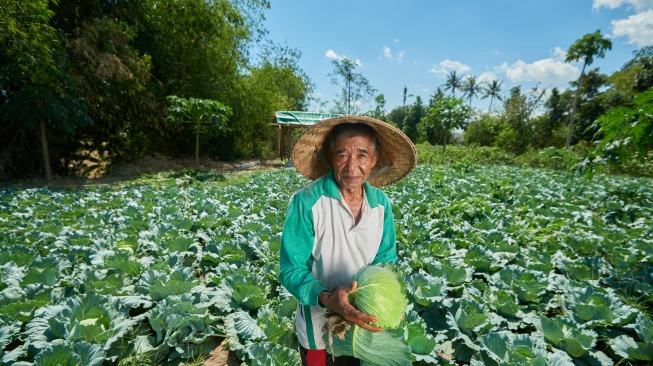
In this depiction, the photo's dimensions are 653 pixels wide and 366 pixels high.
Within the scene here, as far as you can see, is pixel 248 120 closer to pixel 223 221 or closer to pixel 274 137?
pixel 274 137

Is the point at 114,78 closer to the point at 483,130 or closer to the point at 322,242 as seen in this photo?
the point at 322,242

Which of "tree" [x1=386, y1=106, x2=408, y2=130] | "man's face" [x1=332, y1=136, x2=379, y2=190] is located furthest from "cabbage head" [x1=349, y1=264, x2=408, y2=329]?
"tree" [x1=386, y1=106, x2=408, y2=130]

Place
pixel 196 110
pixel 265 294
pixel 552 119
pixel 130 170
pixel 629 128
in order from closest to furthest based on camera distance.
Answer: pixel 629 128 < pixel 265 294 < pixel 196 110 < pixel 130 170 < pixel 552 119

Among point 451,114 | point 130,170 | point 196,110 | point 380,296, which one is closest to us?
point 380,296

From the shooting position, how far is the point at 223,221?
536 centimetres

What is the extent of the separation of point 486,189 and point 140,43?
1678 centimetres

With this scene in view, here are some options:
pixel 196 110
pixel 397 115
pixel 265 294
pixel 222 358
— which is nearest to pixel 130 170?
Result: pixel 196 110

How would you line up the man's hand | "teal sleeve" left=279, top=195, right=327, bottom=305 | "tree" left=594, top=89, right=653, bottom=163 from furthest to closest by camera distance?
"tree" left=594, top=89, right=653, bottom=163 → "teal sleeve" left=279, top=195, right=327, bottom=305 → the man's hand

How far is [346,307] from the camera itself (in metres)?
1.13

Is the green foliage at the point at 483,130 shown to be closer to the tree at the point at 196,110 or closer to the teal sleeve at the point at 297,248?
the tree at the point at 196,110

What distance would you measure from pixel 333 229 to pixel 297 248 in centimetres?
19

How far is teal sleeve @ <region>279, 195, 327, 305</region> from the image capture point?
128 cm

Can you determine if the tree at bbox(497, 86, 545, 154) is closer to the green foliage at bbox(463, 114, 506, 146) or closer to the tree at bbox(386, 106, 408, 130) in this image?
the green foliage at bbox(463, 114, 506, 146)

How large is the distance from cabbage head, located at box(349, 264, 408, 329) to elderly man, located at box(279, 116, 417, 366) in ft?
0.47
